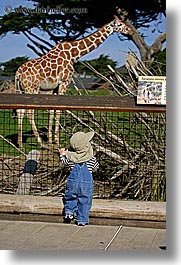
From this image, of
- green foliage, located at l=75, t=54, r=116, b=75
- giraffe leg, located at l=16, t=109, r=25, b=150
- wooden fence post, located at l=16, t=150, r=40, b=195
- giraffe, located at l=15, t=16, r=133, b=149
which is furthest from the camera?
giraffe, located at l=15, t=16, r=133, b=149

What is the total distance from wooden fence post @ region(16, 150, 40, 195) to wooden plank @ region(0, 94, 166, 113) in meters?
0.88

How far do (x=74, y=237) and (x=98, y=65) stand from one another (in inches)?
105

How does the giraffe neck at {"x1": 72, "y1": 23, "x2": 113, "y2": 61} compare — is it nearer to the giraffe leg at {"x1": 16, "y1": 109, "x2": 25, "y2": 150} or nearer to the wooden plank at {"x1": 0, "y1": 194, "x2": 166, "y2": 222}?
the giraffe leg at {"x1": 16, "y1": 109, "x2": 25, "y2": 150}

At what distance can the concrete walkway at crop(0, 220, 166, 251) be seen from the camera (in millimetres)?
3916

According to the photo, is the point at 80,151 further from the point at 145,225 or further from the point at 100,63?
the point at 100,63

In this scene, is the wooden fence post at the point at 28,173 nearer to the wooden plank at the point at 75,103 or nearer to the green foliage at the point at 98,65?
the wooden plank at the point at 75,103

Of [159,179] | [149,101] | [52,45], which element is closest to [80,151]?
[149,101]

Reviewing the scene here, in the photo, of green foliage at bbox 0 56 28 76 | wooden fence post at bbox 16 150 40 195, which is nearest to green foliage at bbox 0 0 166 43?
green foliage at bbox 0 56 28 76

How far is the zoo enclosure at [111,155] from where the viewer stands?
5453mm

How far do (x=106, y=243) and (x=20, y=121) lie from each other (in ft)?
6.00

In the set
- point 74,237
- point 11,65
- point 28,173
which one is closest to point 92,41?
point 11,65

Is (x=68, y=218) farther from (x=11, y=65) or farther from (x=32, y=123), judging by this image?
(x=11, y=65)

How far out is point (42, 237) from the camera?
4.09m

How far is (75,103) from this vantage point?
4.41 metres
